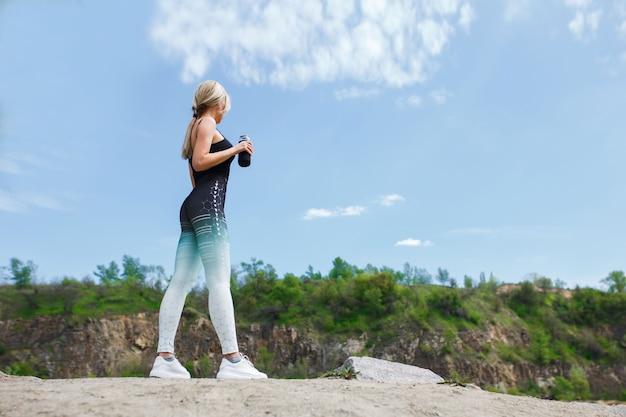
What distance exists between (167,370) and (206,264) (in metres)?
0.95

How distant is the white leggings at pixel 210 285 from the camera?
4.44 m

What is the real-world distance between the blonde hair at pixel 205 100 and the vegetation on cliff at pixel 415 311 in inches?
1616

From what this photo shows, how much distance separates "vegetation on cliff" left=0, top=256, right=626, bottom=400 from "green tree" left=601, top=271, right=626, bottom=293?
306 centimetres

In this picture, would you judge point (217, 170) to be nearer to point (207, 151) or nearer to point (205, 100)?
point (207, 151)

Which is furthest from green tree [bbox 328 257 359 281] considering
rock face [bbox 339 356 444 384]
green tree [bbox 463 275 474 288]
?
rock face [bbox 339 356 444 384]

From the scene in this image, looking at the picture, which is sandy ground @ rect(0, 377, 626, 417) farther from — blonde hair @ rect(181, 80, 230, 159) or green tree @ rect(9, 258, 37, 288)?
green tree @ rect(9, 258, 37, 288)

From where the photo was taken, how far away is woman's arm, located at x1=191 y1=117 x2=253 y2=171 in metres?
4.63

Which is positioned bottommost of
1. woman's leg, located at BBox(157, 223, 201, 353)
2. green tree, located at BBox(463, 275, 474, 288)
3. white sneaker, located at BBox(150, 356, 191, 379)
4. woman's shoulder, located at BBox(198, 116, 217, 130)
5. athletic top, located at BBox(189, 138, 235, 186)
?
white sneaker, located at BBox(150, 356, 191, 379)

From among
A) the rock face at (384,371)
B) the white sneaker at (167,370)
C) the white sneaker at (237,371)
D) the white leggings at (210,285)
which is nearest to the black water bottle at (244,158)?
the white leggings at (210,285)

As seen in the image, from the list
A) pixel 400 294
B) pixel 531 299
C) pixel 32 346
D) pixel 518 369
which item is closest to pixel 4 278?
→ pixel 32 346

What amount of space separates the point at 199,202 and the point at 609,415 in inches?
182

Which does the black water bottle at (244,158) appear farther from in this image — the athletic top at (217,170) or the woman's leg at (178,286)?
the woman's leg at (178,286)

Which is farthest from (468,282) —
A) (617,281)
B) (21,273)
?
(21,273)

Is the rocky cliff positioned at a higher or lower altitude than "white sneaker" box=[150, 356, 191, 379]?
higher
